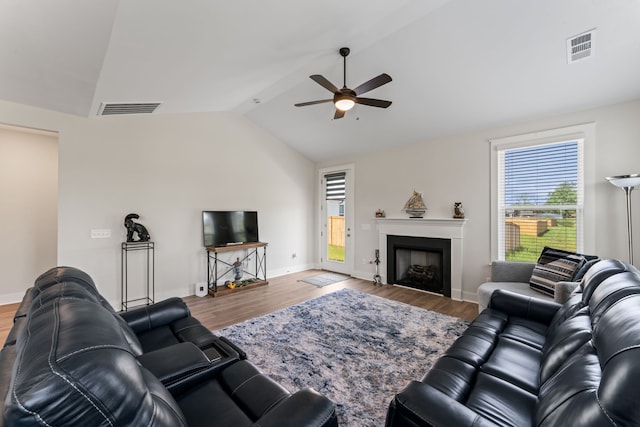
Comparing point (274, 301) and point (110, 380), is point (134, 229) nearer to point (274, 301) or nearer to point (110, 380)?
point (274, 301)

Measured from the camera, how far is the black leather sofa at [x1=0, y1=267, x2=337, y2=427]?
64cm

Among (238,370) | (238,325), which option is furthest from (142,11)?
(238,325)

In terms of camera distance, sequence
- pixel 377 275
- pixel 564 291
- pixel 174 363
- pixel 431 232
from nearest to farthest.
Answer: pixel 174 363, pixel 564 291, pixel 431 232, pixel 377 275

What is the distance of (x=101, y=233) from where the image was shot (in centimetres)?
371

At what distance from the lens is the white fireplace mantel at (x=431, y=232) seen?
170 inches

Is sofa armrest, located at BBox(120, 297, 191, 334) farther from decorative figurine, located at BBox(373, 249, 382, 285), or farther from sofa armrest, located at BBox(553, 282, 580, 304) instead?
decorative figurine, located at BBox(373, 249, 382, 285)

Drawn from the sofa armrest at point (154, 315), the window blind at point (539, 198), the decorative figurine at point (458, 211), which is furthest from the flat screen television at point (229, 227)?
the window blind at point (539, 198)

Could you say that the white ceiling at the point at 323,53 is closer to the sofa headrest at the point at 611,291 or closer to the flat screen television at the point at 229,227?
the flat screen television at the point at 229,227

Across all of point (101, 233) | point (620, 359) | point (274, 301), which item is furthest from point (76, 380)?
point (101, 233)

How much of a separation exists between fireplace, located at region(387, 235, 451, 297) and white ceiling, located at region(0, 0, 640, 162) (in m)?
1.99

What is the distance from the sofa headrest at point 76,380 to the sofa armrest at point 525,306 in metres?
2.54

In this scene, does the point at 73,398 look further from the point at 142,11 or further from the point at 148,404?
the point at 142,11

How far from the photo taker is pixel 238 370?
1.52m

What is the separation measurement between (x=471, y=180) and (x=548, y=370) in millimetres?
3297
